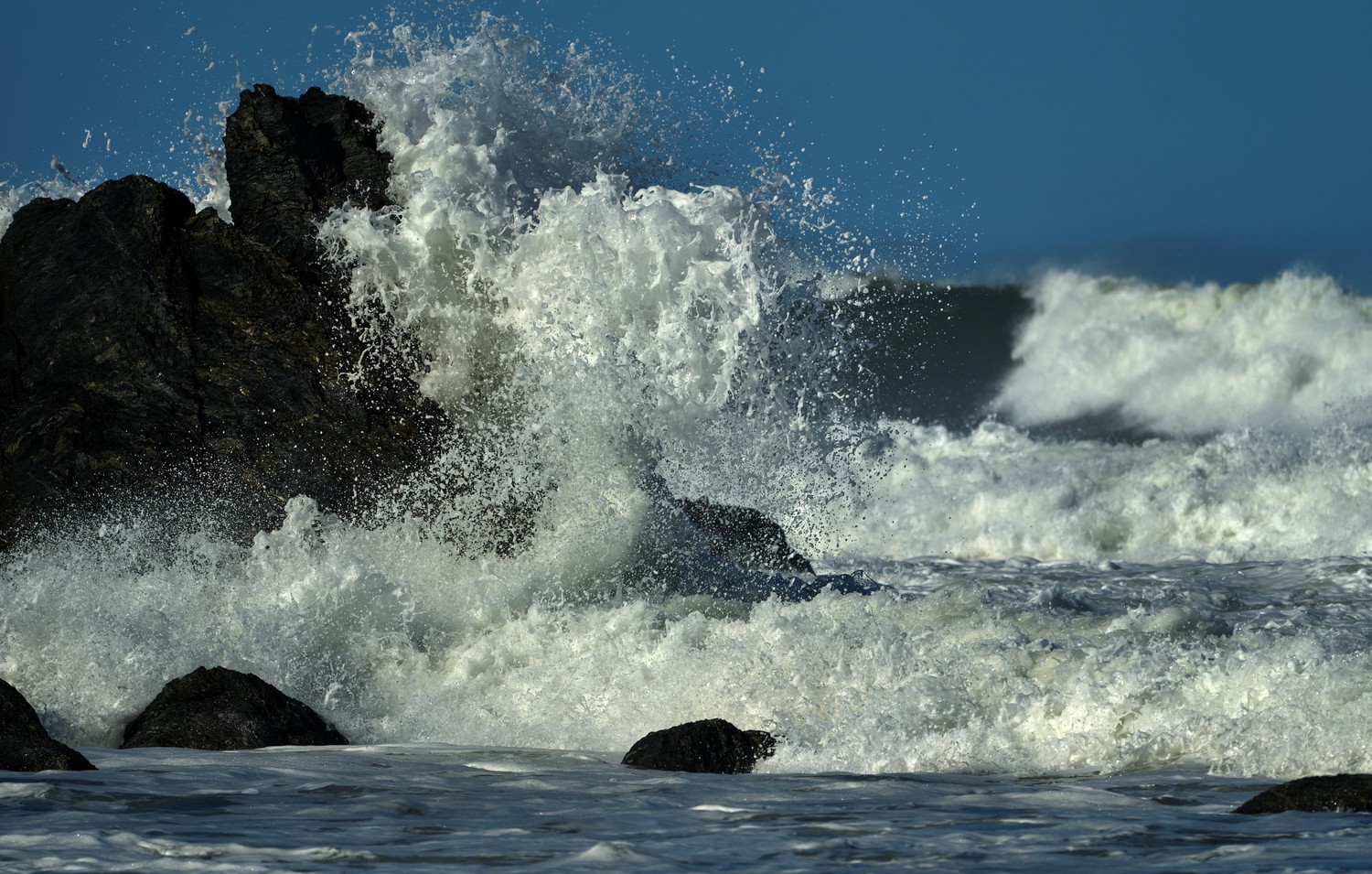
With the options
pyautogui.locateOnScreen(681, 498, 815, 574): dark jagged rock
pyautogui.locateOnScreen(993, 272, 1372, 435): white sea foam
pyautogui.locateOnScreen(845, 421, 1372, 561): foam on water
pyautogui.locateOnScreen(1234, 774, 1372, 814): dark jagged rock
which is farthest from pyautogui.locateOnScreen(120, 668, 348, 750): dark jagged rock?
pyautogui.locateOnScreen(993, 272, 1372, 435): white sea foam

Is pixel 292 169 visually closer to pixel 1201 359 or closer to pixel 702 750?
pixel 702 750

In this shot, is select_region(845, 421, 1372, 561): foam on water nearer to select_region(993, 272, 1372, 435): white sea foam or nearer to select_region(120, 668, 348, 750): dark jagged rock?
select_region(993, 272, 1372, 435): white sea foam

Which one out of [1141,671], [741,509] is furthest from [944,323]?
[1141,671]

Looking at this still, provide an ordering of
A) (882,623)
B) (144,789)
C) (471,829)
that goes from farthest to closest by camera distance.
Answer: (882,623)
(144,789)
(471,829)

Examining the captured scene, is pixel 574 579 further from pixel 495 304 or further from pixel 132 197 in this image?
pixel 132 197

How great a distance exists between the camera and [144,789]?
15.2ft

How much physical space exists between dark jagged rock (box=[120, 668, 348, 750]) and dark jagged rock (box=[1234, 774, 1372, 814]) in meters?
3.79

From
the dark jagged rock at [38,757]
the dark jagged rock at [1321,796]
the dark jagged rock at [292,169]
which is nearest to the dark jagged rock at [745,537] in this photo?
the dark jagged rock at [292,169]

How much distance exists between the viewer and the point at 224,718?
19.9ft

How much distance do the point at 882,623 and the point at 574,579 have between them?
6.89 feet

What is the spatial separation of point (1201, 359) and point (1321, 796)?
848 inches

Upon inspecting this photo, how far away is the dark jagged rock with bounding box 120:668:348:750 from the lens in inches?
236

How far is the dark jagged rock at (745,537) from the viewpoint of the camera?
32.4 feet

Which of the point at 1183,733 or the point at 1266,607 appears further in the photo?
the point at 1266,607
